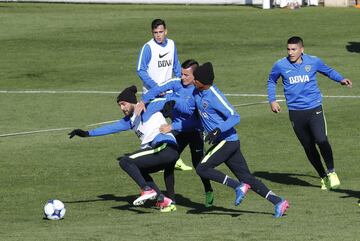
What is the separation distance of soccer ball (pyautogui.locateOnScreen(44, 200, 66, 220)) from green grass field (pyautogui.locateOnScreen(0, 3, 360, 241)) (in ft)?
0.50

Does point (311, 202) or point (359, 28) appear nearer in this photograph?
point (311, 202)

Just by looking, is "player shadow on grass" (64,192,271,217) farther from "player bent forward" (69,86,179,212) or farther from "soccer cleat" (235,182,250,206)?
"soccer cleat" (235,182,250,206)

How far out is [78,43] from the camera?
41.4 m

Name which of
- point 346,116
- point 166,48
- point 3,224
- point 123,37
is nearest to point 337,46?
point 123,37

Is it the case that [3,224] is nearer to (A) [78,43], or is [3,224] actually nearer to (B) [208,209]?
(B) [208,209]

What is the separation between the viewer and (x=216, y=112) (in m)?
15.3

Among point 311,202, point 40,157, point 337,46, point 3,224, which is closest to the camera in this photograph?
point 3,224

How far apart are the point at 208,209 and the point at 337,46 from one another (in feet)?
78.2

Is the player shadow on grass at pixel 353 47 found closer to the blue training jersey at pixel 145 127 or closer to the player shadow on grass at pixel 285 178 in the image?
the player shadow on grass at pixel 285 178

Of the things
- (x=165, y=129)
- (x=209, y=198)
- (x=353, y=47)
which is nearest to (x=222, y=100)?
(x=165, y=129)

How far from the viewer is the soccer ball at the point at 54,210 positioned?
15477mm

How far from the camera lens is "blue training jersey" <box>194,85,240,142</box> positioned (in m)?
15.1

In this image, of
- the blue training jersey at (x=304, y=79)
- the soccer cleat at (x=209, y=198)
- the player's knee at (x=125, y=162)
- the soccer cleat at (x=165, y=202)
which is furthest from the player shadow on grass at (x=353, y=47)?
the player's knee at (x=125, y=162)

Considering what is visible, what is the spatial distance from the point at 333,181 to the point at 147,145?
3422 millimetres
